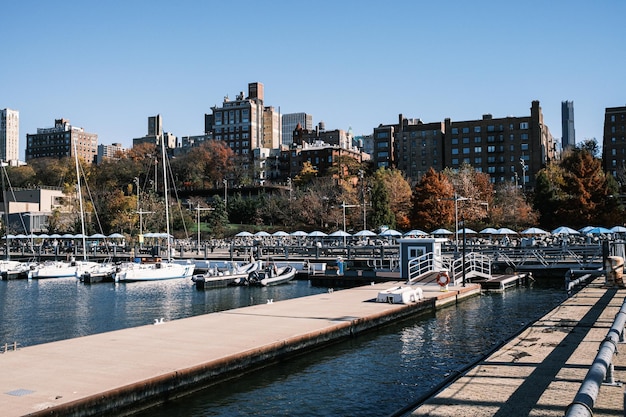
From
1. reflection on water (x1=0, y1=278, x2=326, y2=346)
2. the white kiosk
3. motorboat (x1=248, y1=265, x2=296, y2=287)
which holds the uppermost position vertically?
the white kiosk

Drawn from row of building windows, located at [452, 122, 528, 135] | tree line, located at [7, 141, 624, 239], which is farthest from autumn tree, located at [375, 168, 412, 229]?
row of building windows, located at [452, 122, 528, 135]

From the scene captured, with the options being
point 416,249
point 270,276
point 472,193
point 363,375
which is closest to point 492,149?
point 472,193

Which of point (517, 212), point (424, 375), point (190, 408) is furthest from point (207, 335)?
point (517, 212)

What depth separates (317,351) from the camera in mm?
21734

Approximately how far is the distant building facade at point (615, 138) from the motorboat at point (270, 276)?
329 ft

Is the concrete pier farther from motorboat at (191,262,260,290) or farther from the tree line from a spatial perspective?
the tree line

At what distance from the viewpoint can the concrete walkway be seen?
11.8 metres

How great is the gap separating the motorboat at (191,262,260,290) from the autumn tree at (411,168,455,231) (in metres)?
40.2

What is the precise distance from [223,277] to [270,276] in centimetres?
376

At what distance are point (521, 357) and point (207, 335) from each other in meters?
10.1

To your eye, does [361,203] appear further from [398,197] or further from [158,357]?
[158,357]

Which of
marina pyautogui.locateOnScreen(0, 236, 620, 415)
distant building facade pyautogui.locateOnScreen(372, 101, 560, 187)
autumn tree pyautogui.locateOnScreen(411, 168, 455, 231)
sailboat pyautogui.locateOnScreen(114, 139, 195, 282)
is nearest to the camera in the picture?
marina pyautogui.locateOnScreen(0, 236, 620, 415)

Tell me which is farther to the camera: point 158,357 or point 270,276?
point 270,276

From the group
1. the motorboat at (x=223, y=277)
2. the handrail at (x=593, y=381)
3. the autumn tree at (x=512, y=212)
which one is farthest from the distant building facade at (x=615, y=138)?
the handrail at (x=593, y=381)
